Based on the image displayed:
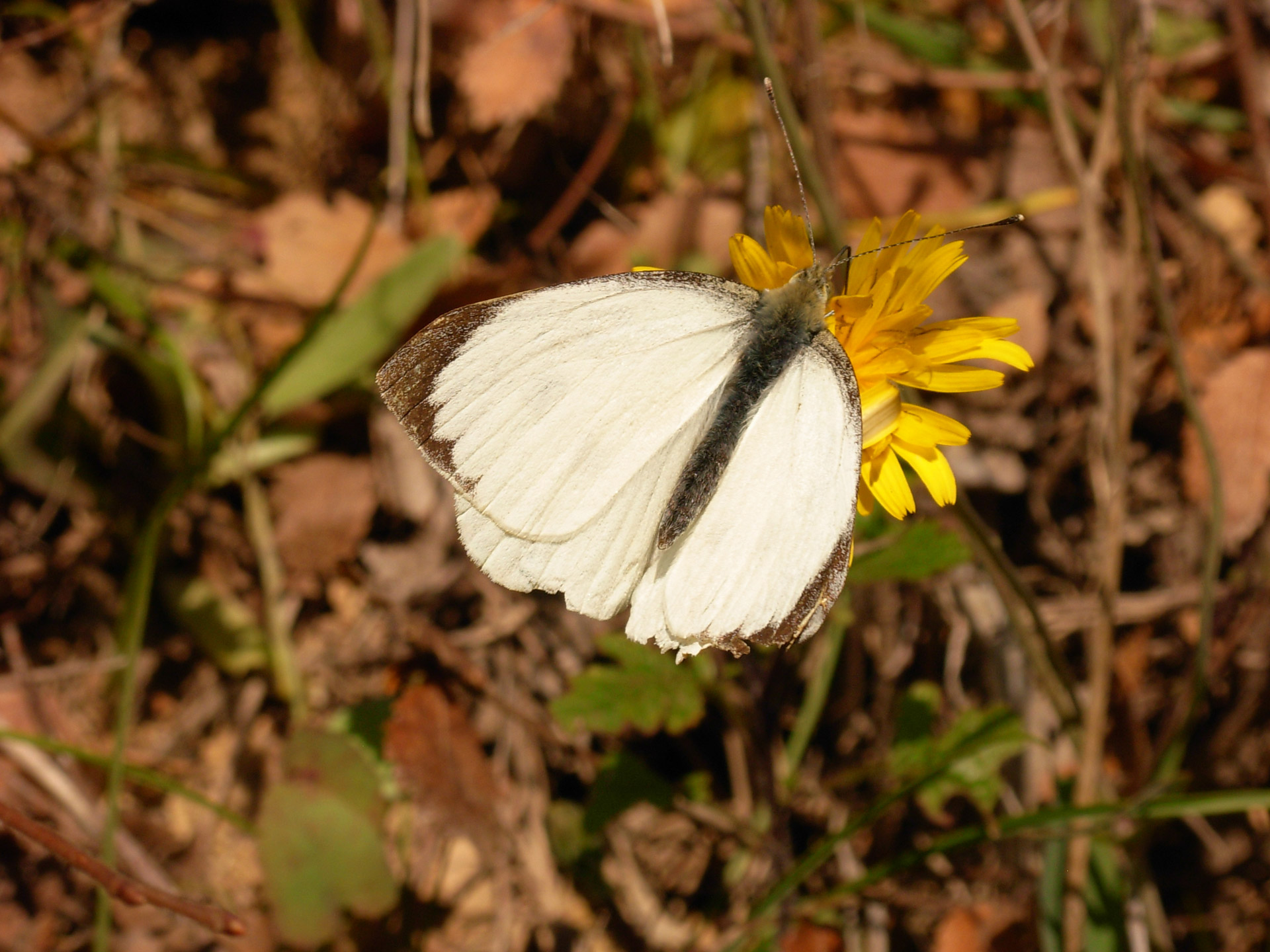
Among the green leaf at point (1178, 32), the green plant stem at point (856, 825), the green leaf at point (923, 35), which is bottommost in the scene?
the green plant stem at point (856, 825)

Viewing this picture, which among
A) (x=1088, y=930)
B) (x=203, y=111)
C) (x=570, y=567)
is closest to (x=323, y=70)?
(x=203, y=111)

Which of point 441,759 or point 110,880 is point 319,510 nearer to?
point 441,759

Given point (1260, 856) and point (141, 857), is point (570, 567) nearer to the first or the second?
point (141, 857)

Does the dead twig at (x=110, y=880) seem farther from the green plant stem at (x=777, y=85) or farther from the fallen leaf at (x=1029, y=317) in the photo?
the fallen leaf at (x=1029, y=317)

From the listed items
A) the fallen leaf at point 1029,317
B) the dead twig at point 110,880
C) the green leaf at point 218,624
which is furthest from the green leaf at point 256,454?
the fallen leaf at point 1029,317

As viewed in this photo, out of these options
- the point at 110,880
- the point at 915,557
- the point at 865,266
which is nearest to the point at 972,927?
the point at 915,557

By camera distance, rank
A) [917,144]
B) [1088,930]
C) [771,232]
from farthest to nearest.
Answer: [917,144], [1088,930], [771,232]
